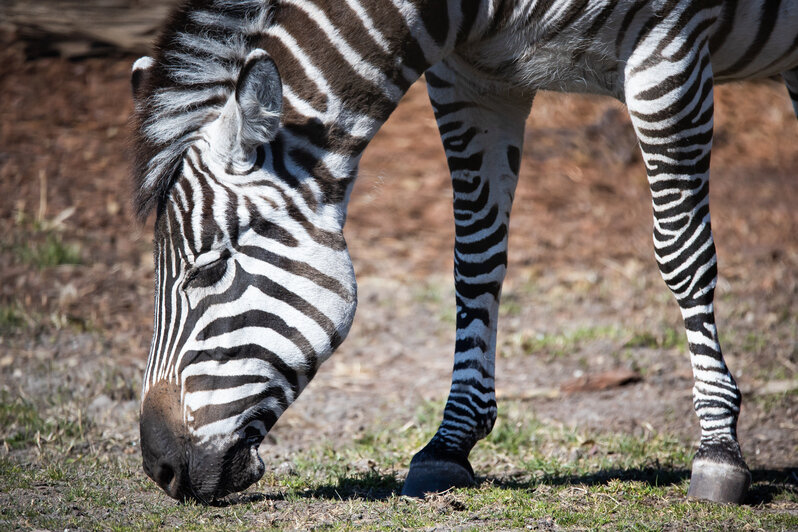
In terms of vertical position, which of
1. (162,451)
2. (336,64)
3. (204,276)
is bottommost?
(162,451)

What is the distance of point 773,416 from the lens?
15.8 ft

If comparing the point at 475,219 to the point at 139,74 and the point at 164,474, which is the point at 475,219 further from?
the point at 164,474

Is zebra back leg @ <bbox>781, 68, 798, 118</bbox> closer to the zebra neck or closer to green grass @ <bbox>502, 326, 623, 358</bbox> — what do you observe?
green grass @ <bbox>502, 326, 623, 358</bbox>

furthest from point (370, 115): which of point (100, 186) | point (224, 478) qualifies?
point (100, 186)

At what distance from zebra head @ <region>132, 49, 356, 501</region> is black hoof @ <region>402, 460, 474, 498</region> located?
0.78 metres

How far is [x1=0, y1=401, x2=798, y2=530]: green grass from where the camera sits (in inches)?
119

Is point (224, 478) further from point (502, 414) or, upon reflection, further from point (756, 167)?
point (756, 167)

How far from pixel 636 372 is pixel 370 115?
10.4 ft

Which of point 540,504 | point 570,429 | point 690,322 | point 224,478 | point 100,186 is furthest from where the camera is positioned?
point 100,186

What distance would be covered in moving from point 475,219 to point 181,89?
158 centimetres

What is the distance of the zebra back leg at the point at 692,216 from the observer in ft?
10.7

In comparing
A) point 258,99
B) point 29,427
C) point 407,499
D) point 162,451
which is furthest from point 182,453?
point 29,427

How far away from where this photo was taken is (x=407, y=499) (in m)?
3.32

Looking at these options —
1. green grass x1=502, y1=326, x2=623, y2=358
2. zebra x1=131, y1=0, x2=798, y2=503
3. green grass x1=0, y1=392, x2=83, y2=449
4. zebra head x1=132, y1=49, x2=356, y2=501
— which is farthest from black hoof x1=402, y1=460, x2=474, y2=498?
green grass x1=502, y1=326, x2=623, y2=358
